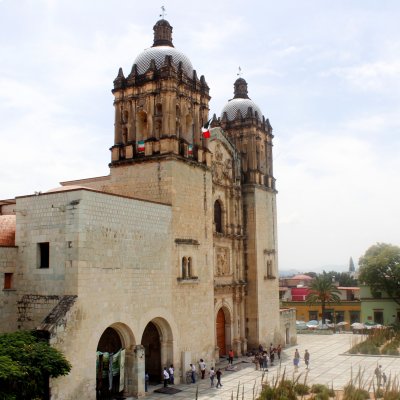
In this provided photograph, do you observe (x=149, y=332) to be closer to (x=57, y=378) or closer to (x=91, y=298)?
(x=91, y=298)

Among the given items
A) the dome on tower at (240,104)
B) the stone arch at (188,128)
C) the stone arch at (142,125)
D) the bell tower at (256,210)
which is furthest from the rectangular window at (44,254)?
the dome on tower at (240,104)

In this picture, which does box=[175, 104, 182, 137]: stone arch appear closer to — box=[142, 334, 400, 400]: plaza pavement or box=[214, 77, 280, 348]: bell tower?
box=[214, 77, 280, 348]: bell tower

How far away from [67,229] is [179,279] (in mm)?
7299

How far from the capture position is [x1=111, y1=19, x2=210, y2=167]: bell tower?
2664 centimetres

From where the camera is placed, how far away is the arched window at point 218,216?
3238 centimetres

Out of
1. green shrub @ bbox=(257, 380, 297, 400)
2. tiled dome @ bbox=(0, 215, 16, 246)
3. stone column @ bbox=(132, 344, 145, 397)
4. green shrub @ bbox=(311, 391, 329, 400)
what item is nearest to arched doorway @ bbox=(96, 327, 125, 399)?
stone column @ bbox=(132, 344, 145, 397)

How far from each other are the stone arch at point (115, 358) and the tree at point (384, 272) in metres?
35.8

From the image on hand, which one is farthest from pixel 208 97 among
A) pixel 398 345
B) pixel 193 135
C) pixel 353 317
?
pixel 353 317

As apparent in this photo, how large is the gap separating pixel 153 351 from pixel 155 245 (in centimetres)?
533

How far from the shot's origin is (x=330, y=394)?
21.8 metres

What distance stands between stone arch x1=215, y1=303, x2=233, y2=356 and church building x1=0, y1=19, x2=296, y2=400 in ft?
0.29

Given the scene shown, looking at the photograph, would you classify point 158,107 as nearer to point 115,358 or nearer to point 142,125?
point 142,125

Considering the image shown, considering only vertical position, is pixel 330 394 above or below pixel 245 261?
below

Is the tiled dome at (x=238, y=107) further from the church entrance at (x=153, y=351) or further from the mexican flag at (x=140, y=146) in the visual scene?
the church entrance at (x=153, y=351)
